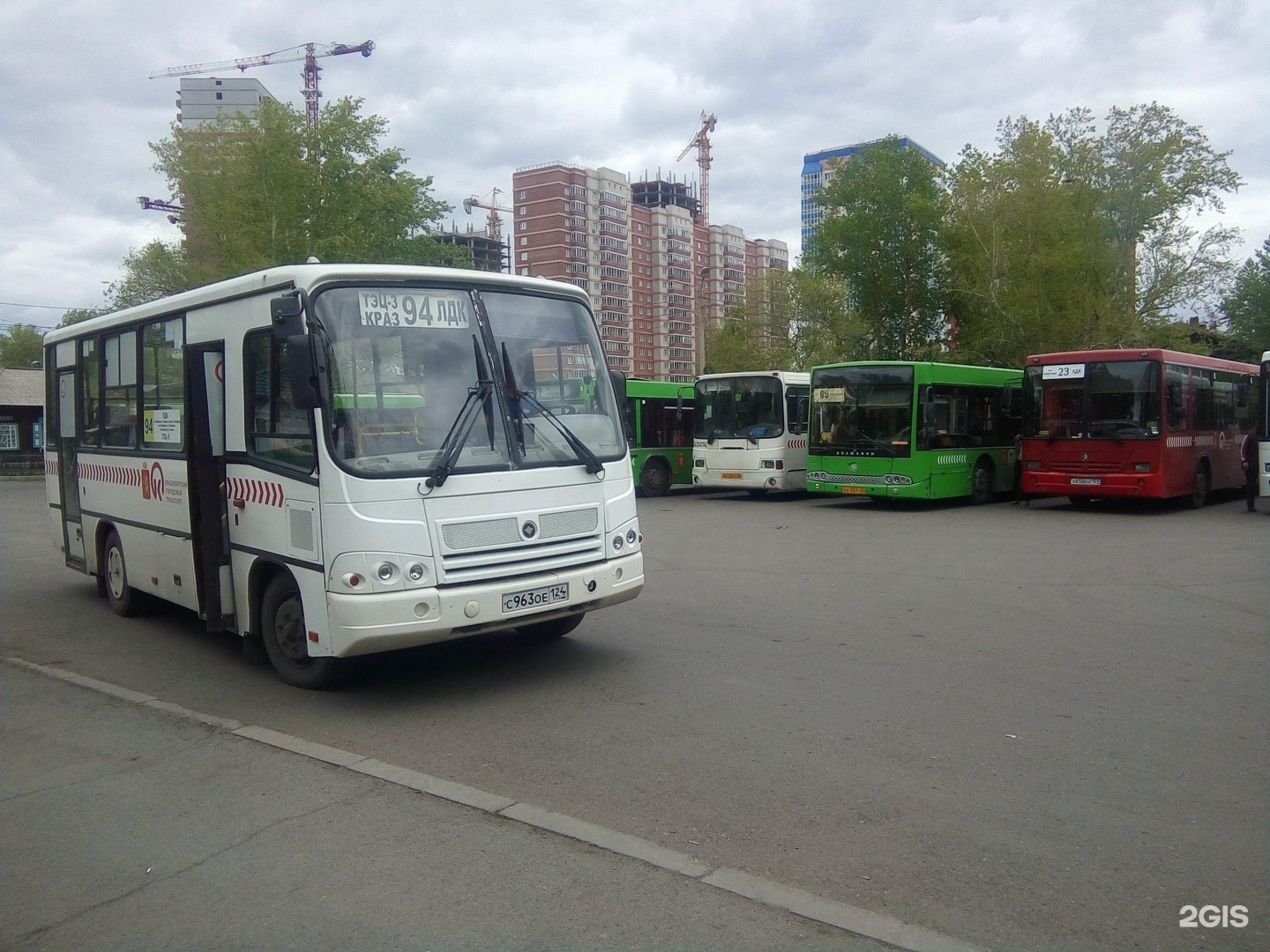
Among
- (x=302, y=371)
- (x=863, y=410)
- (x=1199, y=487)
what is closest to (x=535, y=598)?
(x=302, y=371)

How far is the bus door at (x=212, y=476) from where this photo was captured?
791 cm

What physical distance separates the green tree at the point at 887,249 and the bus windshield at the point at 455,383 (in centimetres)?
4126

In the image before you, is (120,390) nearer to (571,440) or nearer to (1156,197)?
(571,440)

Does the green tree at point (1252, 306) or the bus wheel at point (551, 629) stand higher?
the green tree at point (1252, 306)

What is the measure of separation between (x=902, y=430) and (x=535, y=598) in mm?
14844

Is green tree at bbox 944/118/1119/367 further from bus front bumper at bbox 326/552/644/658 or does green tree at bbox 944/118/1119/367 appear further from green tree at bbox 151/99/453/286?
bus front bumper at bbox 326/552/644/658

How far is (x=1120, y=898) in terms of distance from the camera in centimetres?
398

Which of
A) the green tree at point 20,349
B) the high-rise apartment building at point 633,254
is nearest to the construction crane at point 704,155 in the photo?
the high-rise apartment building at point 633,254

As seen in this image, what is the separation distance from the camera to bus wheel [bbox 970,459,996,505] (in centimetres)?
2210

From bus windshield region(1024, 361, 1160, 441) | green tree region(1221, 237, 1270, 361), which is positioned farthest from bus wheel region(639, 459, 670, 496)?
green tree region(1221, 237, 1270, 361)

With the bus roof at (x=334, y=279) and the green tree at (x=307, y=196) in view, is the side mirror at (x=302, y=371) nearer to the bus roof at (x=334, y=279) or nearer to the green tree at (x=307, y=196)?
the bus roof at (x=334, y=279)

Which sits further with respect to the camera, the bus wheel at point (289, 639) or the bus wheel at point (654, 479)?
the bus wheel at point (654, 479)

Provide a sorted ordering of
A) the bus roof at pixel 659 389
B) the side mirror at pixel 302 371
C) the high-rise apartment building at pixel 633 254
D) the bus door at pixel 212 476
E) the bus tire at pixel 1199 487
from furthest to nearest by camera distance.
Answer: the high-rise apartment building at pixel 633 254, the bus roof at pixel 659 389, the bus tire at pixel 1199 487, the bus door at pixel 212 476, the side mirror at pixel 302 371

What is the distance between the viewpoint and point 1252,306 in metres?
43.4
